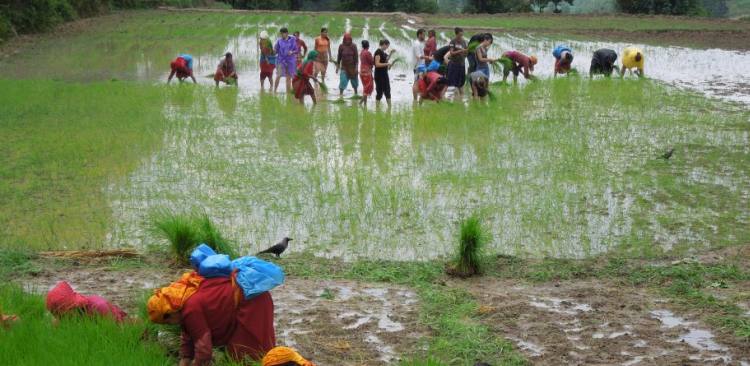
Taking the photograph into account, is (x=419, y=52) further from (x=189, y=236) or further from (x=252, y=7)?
(x=252, y=7)

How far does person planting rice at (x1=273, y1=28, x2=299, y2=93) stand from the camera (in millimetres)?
14680

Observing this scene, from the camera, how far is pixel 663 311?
17.6 ft

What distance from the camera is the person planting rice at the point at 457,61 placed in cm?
1337

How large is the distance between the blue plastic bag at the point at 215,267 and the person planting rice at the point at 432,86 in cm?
929

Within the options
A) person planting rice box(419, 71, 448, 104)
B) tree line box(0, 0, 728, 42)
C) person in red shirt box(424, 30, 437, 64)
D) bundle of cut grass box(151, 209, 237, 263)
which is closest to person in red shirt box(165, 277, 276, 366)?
bundle of cut grass box(151, 209, 237, 263)

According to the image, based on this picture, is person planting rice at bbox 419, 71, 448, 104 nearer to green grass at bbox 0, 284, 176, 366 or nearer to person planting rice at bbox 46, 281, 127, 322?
person planting rice at bbox 46, 281, 127, 322

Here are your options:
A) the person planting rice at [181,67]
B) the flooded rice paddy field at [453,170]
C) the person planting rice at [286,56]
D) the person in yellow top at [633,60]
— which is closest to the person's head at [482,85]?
the flooded rice paddy field at [453,170]

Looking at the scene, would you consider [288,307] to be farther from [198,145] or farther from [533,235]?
[198,145]

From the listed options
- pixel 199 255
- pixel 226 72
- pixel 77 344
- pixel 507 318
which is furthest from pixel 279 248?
pixel 226 72

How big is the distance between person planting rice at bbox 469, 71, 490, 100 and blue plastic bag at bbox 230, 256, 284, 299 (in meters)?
9.53

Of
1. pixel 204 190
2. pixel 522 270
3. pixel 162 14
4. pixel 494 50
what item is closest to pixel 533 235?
pixel 522 270

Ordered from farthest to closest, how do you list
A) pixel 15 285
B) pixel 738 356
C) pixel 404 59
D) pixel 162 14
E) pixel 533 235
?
pixel 162 14 < pixel 404 59 < pixel 533 235 < pixel 15 285 < pixel 738 356

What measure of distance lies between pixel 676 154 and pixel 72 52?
1616 cm

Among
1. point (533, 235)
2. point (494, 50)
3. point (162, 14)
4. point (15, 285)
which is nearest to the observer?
point (15, 285)
